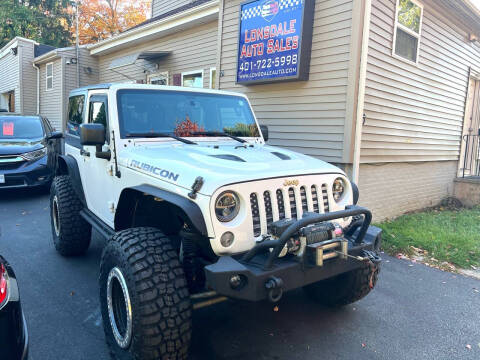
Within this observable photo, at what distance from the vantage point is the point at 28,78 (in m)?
17.1

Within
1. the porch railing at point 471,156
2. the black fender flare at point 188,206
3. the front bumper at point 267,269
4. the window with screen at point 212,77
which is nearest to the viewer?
the front bumper at point 267,269

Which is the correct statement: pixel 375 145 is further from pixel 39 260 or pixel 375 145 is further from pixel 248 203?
pixel 39 260

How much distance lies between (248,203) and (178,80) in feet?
28.1

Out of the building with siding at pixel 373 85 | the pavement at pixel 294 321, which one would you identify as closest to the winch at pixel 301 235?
the pavement at pixel 294 321

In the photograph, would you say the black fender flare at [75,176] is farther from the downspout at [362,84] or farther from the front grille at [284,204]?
the downspout at [362,84]

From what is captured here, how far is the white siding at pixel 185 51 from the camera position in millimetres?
9164

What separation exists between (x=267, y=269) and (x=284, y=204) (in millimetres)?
534

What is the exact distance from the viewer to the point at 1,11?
21703mm

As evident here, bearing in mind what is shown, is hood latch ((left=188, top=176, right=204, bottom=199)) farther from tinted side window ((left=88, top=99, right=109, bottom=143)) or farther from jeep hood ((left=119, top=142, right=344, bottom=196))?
tinted side window ((left=88, top=99, right=109, bottom=143))

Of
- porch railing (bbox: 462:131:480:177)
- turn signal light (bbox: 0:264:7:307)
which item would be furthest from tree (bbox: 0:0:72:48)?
turn signal light (bbox: 0:264:7:307)

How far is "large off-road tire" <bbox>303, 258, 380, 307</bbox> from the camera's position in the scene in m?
3.13

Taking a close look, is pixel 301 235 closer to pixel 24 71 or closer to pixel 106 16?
pixel 24 71

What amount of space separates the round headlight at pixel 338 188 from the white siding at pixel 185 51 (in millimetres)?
6788

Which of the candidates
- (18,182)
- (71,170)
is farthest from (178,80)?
(71,170)
